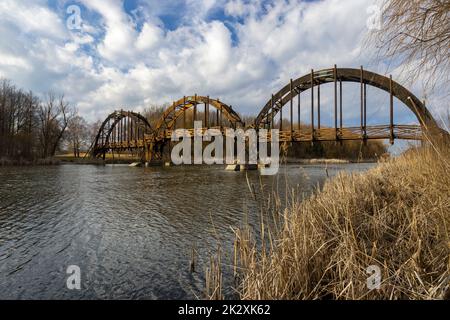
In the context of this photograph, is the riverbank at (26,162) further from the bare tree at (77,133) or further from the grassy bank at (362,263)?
the grassy bank at (362,263)

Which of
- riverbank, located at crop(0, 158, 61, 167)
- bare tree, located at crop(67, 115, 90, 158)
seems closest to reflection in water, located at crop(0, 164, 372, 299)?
riverbank, located at crop(0, 158, 61, 167)

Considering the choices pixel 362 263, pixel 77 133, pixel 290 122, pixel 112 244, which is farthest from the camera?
pixel 77 133

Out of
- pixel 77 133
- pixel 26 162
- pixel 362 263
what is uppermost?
pixel 77 133

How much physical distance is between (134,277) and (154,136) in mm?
44298

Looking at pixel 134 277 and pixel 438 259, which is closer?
pixel 438 259

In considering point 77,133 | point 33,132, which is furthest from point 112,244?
point 77,133

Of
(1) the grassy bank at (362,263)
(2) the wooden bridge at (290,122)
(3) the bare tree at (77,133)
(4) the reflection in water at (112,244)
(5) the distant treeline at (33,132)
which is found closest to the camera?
(1) the grassy bank at (362,263)

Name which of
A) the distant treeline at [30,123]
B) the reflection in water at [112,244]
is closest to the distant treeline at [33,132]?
the distant treeline at [30,123]

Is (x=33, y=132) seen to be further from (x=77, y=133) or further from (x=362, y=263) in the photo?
(x=362, y=263)

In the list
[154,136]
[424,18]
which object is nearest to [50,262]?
[424,18]

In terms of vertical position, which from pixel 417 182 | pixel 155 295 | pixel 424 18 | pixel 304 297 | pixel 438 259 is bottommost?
pixel 155 295

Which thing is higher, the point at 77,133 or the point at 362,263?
the point at 77,133
